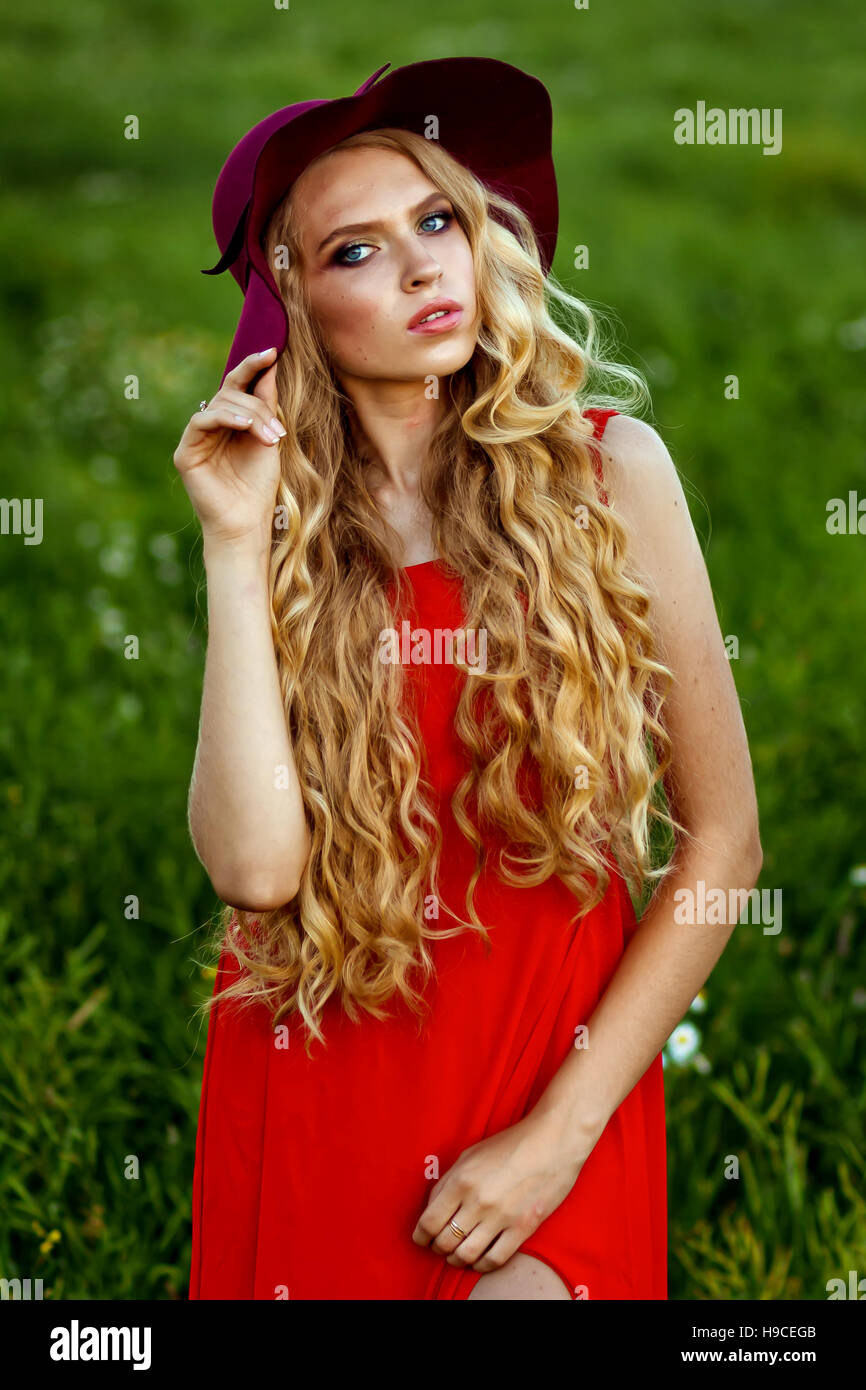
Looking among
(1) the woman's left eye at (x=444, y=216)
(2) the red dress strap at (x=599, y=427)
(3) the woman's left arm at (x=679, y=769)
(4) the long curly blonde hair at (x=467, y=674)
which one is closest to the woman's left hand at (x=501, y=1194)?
(3) the woman's left arm at (x=679, y=769)

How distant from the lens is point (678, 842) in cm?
202

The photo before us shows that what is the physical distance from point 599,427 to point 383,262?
15.2 inches

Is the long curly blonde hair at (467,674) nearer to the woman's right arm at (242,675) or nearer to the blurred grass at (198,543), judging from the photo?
the woman's right arm at (242,675)

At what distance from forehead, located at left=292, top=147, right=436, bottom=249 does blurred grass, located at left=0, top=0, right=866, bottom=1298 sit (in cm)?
96

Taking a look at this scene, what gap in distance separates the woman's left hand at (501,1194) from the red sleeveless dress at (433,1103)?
0.05 meters

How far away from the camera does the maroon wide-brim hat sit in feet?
6.25

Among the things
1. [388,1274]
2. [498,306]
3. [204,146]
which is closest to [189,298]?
[204,146]

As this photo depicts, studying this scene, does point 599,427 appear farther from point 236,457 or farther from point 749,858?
point 749,858

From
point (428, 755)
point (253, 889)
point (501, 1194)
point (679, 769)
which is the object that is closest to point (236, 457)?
point (428, 755)

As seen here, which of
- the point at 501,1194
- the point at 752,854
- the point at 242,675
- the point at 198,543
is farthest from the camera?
the point at 198,543

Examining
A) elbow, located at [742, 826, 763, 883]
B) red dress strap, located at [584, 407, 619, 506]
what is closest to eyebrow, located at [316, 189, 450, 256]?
red dress strap, located at [584, 407, 619, 506]

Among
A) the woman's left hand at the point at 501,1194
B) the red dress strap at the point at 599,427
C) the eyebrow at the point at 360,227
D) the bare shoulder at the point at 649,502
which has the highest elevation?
the eyebrow at the point at 360,227

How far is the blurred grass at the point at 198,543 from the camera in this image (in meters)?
2.89

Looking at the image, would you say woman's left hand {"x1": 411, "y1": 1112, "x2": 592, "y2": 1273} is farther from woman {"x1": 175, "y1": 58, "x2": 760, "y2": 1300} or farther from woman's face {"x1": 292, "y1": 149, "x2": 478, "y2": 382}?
woman's face {"x1": 292, "y1": 149, "x2": 478, "y2": 382}
